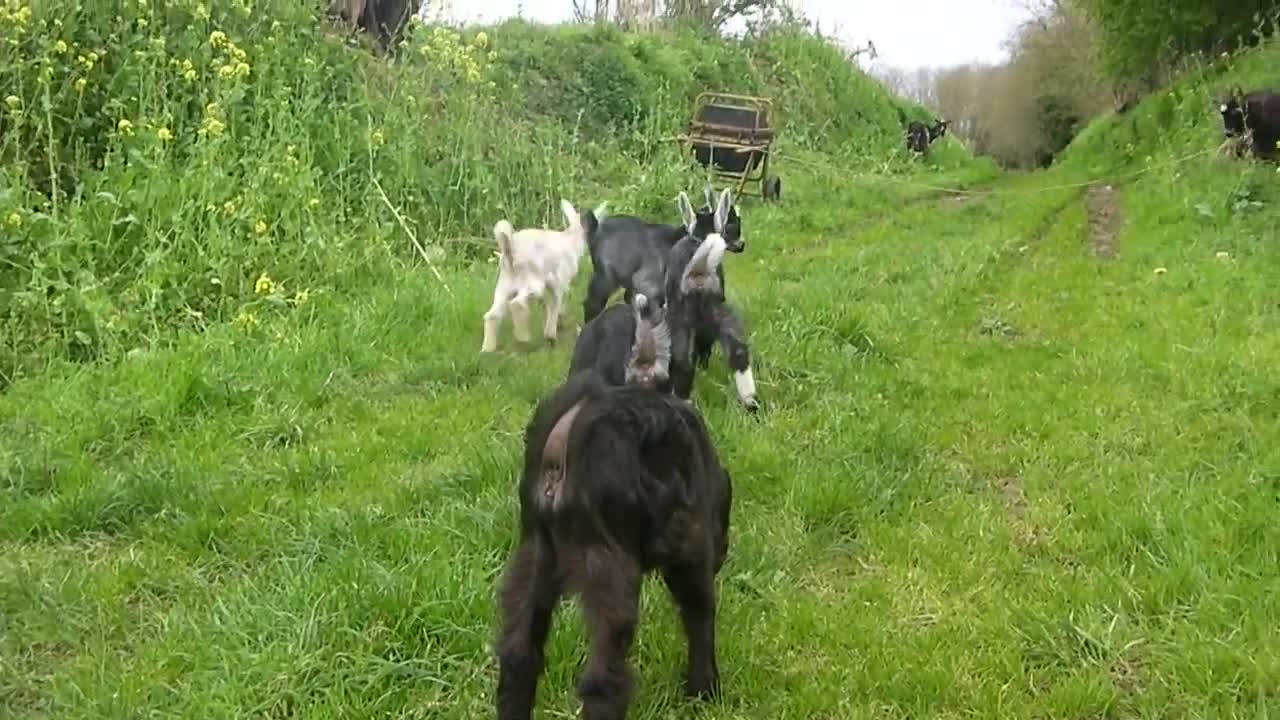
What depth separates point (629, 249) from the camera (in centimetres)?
752

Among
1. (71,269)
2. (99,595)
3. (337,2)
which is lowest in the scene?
(99,595)

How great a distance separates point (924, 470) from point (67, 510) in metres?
3.57

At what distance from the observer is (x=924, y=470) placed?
5172 millimetres

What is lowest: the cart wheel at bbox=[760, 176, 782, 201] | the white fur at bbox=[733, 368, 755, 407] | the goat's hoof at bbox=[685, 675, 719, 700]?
the goat's hoof at bbox=[685, 675, 719, 700]

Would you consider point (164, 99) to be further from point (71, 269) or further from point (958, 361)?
point (958, 361)

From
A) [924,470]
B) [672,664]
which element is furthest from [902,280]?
[672,664]

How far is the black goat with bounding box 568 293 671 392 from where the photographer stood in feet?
14.3

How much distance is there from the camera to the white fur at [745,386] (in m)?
6.23

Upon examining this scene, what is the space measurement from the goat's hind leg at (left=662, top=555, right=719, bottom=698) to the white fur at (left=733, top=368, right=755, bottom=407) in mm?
2874

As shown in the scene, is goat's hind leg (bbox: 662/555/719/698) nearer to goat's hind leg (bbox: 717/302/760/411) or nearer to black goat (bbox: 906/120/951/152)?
goat's hind leg (bbox: 717/302/760/411)

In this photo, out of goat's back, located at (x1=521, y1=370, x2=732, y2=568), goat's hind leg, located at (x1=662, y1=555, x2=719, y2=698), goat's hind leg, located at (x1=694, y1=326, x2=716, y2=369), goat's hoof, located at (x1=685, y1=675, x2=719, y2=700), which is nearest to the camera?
goat's back, located at (x1=521, y1=370, x2=732, y2=568)

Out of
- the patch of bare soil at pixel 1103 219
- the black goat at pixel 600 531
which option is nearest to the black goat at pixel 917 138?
the patch of bare soil at pixel 1103 219

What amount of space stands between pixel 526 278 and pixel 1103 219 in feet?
31.3

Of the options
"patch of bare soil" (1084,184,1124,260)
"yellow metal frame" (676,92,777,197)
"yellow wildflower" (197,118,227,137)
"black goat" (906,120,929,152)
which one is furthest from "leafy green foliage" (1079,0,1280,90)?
"yellow wildflower" (197,118,227,137)
